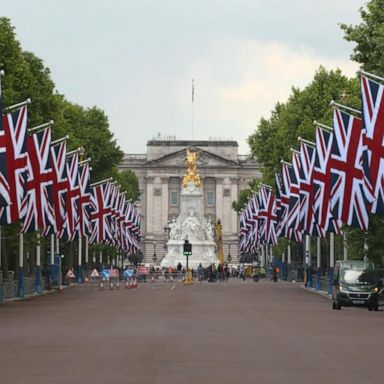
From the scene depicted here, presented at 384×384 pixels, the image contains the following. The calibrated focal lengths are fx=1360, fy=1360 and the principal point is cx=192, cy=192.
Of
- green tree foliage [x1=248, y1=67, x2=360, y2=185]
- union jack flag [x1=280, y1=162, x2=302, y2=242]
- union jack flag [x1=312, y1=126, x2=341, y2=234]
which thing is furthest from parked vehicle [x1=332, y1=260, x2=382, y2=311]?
green tree foliage [x1=248, y1=67, x2=360, y2=185]

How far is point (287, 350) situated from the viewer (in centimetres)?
2703

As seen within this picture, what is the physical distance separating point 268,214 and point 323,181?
121 feet

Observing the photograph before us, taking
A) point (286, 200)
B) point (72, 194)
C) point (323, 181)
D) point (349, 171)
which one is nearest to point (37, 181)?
point (323, 181)

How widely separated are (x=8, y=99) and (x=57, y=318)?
902 inches

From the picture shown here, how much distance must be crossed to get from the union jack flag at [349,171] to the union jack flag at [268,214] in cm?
4096

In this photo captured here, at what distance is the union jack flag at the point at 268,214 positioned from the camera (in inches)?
3708

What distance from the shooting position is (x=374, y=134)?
44.3 metres

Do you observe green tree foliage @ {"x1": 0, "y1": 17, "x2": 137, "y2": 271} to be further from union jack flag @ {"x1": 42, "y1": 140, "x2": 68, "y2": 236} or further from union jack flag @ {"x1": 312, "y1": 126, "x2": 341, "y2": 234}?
union jack flag @ {"x1": 312, "y1": 126, "x2": 341, "y2": 234}

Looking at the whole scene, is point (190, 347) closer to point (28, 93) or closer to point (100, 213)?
point (28, 93)

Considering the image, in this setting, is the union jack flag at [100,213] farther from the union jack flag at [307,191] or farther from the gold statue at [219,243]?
the gold statue at [219,243]

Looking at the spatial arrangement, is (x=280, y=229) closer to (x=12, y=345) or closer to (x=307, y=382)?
(x=12, y=345)

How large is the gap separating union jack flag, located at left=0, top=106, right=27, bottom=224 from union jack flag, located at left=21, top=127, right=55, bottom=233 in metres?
4.92

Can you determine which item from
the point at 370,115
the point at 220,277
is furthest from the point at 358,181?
→ the point at 220,277

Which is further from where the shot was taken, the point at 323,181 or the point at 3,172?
the point at 323,181
